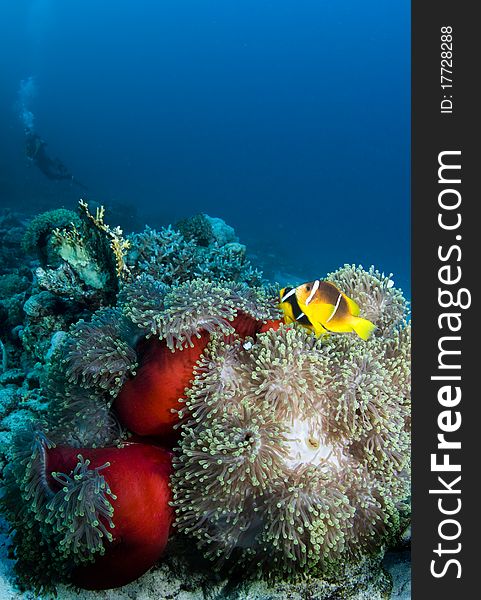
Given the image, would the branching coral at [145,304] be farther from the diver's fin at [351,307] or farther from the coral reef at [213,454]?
the diver's fin at [351,307]

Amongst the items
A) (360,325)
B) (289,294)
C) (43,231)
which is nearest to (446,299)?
(360,325)

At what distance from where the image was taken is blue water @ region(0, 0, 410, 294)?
82.5 m

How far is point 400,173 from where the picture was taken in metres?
91.8

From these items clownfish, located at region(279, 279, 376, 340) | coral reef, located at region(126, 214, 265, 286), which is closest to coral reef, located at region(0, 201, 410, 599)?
clownfish, located at region(279, 279, 376, 340)

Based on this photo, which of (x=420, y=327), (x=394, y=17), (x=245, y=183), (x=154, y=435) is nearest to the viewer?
(x=420, y=327)

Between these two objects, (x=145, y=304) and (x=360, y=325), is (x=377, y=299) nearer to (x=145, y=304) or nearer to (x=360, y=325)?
(x=360, y=325)

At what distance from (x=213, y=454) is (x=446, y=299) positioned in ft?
4.07

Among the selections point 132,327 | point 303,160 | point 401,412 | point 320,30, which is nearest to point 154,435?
point 132,327

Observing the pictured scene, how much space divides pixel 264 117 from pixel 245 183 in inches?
917

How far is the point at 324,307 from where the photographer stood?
1.93 metres

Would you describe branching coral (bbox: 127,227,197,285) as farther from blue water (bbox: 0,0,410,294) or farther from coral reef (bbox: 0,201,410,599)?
blue water (bbox: 0,0,410,294)

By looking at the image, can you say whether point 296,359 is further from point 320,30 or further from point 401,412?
point 320,30

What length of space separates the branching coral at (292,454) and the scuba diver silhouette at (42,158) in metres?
20.6

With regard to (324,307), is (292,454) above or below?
below
